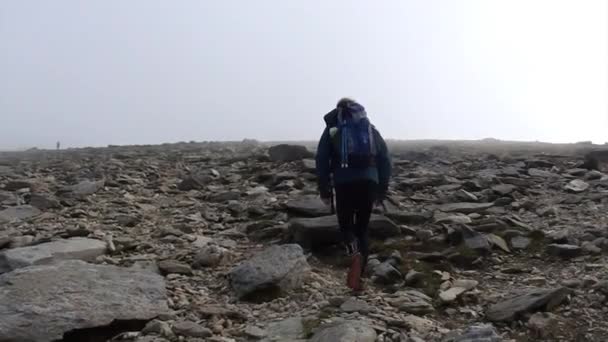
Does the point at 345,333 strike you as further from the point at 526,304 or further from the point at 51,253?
the point at 51,253

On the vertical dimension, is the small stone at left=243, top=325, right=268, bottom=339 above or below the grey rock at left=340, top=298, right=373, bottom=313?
below

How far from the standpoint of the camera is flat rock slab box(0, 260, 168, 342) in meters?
5.00

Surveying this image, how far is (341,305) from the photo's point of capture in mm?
6023

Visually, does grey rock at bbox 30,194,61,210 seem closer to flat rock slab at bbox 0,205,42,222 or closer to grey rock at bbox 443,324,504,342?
flat rock slab at bbox 0,205,42,222

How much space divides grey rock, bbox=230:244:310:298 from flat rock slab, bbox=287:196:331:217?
259 centimetres

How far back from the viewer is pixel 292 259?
22.6 ft

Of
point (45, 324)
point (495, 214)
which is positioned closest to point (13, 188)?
point (45, 324)

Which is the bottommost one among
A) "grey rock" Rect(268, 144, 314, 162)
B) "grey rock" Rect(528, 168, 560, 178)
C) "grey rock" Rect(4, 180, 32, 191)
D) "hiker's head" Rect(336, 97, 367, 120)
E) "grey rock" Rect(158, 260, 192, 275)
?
"grey rock" Rect(158, 260, 192, 275)

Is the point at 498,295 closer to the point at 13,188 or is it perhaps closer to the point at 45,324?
the point at 45,324

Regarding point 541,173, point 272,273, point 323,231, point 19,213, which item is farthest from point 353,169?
point 541,173

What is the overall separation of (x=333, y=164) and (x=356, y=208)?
63 centimetres

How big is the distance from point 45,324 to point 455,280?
4682 mm

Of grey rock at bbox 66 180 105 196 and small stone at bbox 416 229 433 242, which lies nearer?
small stone at bbox 416 229 433 242

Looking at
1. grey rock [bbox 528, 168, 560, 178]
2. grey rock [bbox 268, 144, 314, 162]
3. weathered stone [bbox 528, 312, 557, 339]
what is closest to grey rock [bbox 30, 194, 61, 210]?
grey rock [bbox 268, 144, 314, 162]
